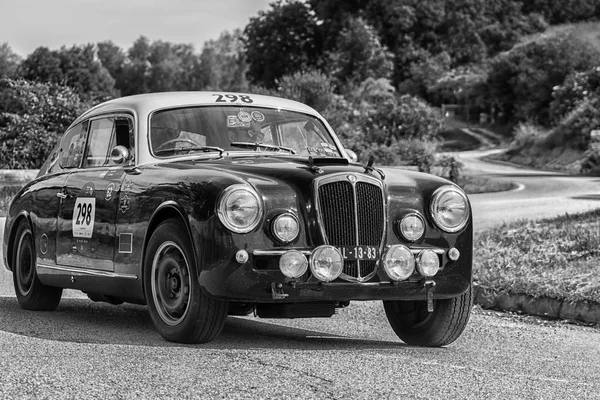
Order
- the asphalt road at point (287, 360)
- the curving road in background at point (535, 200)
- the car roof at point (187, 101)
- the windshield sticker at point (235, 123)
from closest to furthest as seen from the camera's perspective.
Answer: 1. the asphalt road at point (287, 360)
2. the windshield sticker at point (235, 123)
3. the car roof at point (187, 101)
4. the curving road in background at point (535, 200)

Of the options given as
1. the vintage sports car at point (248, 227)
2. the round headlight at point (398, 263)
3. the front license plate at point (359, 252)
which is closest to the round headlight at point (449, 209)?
the vintage sports car at point (248, 227)

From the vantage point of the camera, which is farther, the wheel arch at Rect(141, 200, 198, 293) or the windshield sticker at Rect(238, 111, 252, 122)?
the windshield sticker at Rect(238, 111, 252, 122)

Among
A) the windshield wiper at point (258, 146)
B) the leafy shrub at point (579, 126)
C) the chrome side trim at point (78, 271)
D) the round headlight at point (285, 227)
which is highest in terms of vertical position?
the leafy shrub at point (579, 126)

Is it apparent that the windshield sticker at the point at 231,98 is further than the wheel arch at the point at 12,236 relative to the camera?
No

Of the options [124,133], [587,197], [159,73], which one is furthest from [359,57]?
[159,73]

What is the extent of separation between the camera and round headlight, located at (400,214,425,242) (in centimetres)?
762

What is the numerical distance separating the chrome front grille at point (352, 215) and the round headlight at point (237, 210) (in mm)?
428

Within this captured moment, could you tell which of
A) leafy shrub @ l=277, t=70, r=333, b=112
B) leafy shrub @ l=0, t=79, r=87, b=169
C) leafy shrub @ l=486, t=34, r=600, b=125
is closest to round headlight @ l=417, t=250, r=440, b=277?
leafy shrub @ l=0, t=79, r=87, b=169

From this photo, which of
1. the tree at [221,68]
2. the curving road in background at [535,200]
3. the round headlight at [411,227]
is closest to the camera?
the round headlight at [411,227]

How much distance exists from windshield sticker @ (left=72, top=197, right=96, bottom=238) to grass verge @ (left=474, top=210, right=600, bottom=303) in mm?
4082

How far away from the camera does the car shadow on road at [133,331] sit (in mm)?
7750

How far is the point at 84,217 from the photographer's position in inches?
349

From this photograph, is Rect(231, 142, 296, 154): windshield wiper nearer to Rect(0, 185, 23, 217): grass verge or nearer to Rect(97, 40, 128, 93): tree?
Rect(0, 185, 23, 217): grass verge

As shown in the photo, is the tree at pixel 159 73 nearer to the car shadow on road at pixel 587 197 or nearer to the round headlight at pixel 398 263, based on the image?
the car shadow on road at pixel 587 197
